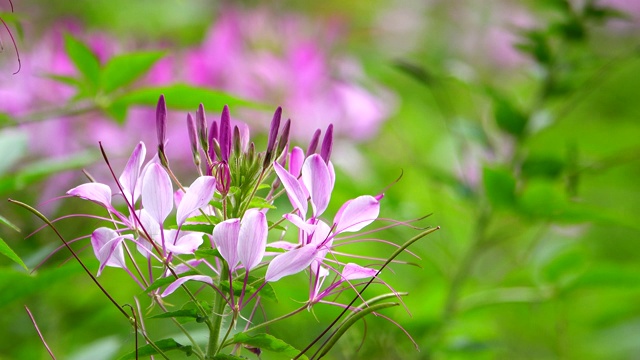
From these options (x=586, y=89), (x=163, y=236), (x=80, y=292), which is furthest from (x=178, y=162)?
(x=163, y=236)

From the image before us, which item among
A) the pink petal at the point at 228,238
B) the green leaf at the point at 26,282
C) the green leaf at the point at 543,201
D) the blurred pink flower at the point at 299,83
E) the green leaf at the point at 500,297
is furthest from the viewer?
the blurred pink flower at the point at 299,83

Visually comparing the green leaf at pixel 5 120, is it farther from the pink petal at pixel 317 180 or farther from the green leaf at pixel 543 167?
the green leaf at pixel 543 167

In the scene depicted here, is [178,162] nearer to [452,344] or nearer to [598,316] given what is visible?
[452,344]

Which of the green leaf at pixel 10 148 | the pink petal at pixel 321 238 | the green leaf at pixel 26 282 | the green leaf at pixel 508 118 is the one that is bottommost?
the green leaf at pixel 508 118

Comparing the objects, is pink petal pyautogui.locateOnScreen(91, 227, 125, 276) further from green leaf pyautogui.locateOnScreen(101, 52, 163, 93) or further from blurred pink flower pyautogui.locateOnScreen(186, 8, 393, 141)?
blurred pink flower pyautogui.locateOnScreen(186, 8, 393, 141)

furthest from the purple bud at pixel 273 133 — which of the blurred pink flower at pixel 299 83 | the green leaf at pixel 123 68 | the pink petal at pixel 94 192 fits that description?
the blurred pink flower at pixel 299 83

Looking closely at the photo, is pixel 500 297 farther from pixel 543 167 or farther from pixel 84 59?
pixel 84 59

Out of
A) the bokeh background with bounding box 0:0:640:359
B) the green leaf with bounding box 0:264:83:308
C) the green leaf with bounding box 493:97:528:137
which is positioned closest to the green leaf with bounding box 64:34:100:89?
the bokeh background with bounding box 0:0:640:359
